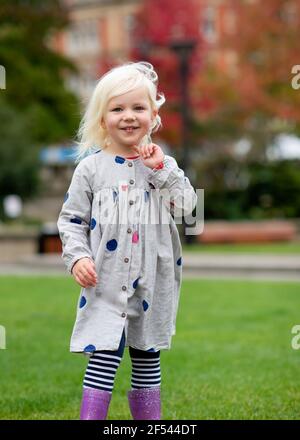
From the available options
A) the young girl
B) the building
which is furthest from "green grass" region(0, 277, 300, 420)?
the building

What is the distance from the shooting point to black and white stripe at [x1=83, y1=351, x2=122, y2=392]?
4.20m

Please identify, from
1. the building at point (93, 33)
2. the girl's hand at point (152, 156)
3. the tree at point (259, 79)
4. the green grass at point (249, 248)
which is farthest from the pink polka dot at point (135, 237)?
the building at point (93, 33)

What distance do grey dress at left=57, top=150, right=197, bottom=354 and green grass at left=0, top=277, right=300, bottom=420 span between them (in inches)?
41.2

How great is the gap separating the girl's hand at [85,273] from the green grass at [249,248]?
16.7 metres

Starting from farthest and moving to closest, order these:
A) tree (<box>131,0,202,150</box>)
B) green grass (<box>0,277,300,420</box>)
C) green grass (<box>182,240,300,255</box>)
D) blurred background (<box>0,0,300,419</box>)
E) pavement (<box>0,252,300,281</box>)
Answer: tree (<box>131,0,202,150</box>) → green grass (<box>182,240,300,255</box>) → pavement (<box>0,252,300,281</box>) → blurred background (<box>0,0,300,419</box>) → green grass (<box>0,277,300,420</box>)

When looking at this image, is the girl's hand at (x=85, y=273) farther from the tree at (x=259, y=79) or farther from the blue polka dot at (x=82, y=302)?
the tree at (x=259, y=79)

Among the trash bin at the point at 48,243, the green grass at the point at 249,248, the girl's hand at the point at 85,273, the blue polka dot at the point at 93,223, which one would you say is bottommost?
the green grass at the point at 249,248

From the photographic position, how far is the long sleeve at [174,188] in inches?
171

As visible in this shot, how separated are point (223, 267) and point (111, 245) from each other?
12.4 m

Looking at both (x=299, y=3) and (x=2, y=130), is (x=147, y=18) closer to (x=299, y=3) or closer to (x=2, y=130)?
(x=299, y=3)

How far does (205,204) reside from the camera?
30.8 meters

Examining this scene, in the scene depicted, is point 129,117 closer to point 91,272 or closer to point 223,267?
point 91,272

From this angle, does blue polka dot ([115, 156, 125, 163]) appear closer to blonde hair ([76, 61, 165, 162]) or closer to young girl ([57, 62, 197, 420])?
young girl ([57, 62, 197, 420])

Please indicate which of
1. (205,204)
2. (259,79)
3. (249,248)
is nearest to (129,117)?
(249,248)
